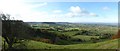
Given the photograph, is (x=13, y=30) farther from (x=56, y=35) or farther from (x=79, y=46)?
(x=79, y=46)

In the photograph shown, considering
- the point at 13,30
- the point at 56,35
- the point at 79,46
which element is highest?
the point at 13,30

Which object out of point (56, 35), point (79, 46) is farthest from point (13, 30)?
point (79, 46)

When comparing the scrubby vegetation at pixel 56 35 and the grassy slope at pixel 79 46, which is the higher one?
the scrubby vegetation at pixel 56 35

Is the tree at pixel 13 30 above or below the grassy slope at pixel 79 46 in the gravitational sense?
above

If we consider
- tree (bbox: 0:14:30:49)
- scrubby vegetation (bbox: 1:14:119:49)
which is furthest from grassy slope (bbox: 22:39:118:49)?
tree (bbox: 0:14:30:49)

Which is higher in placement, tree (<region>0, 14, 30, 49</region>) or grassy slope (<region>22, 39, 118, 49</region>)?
tree (<region>0, 14, 30, 49</region>)

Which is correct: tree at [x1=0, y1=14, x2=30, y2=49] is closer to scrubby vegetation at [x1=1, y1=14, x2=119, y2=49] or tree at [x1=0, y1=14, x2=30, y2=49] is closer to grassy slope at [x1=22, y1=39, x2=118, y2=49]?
scrubby vegetation at [x1=1, y1=14, x2=119, y2=49]

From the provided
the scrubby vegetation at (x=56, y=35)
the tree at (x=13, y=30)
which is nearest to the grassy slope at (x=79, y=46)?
the scrubby vegetation at (x=56, y=35)

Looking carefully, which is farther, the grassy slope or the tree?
the grassy slope

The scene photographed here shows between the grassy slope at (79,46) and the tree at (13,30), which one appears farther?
the grassy slope at (79,46)

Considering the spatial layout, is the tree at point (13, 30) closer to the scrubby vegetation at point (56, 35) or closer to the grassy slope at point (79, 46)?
the scrubby vegetation at point (56, 35)

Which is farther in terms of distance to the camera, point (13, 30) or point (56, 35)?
point (56, 35)
